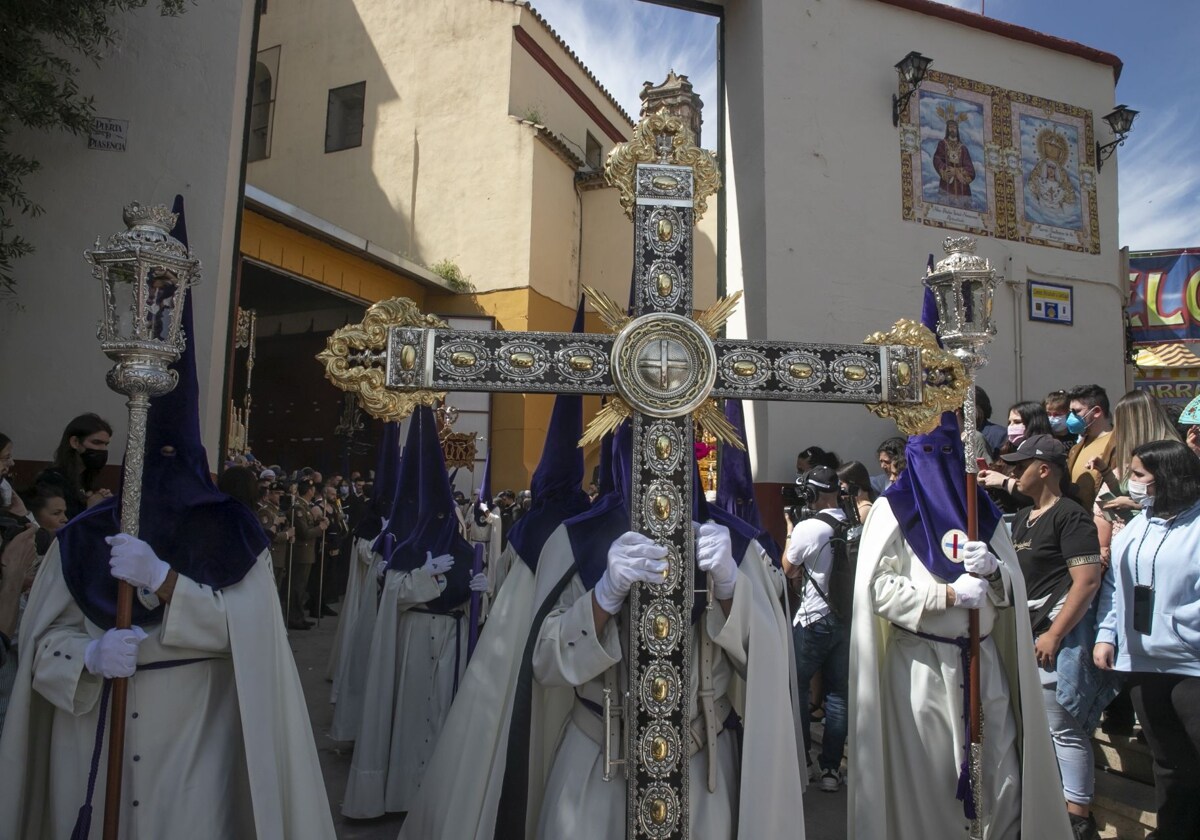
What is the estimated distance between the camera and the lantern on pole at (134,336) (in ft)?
8.64

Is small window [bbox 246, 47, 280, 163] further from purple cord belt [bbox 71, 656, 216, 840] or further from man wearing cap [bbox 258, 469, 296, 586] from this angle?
purple cord belt [bbox 71, 656, 216, 840]

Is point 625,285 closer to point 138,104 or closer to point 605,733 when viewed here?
point 138,104

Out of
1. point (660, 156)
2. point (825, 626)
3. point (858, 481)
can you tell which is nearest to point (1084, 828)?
point (825, 626)

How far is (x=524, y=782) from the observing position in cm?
295

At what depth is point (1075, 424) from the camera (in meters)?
7.10


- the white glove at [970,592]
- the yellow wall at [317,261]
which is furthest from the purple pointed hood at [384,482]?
the yellow wall at [317,261]

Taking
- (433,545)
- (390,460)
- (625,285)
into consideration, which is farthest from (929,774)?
(625,285)

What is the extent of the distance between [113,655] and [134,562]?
0.29m

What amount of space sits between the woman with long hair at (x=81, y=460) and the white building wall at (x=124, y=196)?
2.14 metres

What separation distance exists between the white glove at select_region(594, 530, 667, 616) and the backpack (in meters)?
3.13

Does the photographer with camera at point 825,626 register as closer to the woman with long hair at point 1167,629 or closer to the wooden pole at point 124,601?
the woman with long hair at point 1167,629

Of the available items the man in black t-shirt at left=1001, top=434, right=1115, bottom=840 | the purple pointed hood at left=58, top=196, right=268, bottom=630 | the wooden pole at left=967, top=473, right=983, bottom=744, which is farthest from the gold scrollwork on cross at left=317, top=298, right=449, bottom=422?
the man in black t-shirt at left=1001, top=434, right=1115, bottom=840

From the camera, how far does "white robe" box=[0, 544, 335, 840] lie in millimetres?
2863

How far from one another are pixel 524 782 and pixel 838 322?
296 inches
